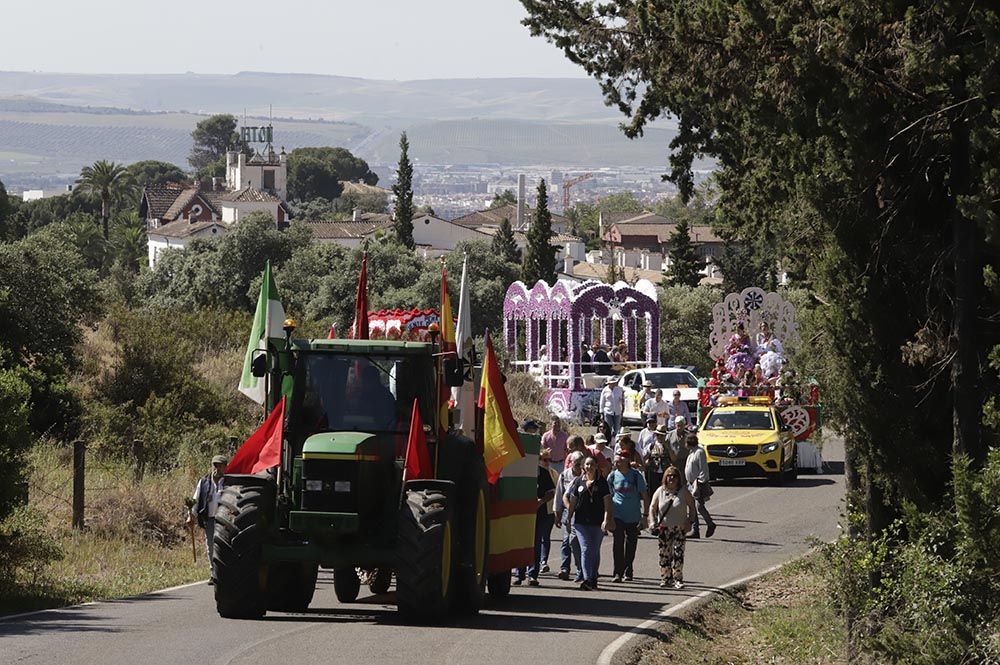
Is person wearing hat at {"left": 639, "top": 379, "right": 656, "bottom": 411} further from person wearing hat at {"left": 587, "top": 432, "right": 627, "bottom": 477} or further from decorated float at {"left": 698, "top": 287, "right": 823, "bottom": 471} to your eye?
person wearing hat at {"left": 587, "top": 432, "right": 627, "bottom": 477}

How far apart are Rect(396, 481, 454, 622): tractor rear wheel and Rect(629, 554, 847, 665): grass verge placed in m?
1.94

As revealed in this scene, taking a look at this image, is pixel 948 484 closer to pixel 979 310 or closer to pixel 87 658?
pixel 979 310

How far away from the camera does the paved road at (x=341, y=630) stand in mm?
14242

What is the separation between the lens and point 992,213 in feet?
49.5

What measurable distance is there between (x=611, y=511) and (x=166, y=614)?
5.74m

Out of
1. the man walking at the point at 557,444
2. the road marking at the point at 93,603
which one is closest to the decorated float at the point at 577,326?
the man walking at the point at 557,444

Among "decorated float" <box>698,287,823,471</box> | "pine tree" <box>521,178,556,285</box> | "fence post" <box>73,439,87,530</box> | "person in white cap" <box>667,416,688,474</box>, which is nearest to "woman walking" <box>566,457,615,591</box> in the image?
"person in white cap" <box>667,416,688,474</box>

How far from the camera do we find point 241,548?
1609 cm

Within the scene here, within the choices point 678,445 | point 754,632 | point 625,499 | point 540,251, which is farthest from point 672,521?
point 540,251

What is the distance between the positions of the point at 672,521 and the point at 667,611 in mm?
2040

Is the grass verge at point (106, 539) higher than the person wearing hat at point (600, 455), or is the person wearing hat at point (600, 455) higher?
the person wearing hat at point (600, 455)

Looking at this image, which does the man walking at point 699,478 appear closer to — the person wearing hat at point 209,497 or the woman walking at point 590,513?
the woman walking at point 590,513

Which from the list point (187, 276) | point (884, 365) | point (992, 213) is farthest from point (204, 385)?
point (187, 276)

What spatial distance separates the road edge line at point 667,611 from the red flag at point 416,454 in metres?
2.45
